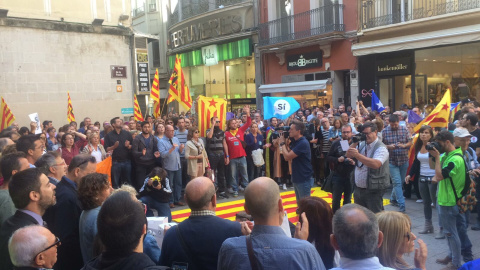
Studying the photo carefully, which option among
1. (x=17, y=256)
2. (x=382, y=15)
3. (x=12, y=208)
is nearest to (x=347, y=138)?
(x=12, y=208)

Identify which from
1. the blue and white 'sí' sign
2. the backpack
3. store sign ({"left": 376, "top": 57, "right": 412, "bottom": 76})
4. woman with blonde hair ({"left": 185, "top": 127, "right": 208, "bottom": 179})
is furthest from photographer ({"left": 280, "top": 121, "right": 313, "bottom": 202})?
store sign ({"left": 376, "top": 57, "right": 412, "bottom": 76})

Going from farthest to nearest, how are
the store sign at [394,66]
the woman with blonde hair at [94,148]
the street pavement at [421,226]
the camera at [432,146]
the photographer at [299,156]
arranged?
the store sign at [394,66]
the woman with blonde hair at [94,148]
the photographer at [299,156]
the street pavement at [421,226]
the camera at [432,146]

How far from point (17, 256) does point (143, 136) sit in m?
6.91

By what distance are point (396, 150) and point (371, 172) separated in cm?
253

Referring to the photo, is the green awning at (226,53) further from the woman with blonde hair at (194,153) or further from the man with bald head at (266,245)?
the man with bald head at (266,245)

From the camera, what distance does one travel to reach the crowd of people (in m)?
2.39

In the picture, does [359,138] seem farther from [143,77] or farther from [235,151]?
[143,77]

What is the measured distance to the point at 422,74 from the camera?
1692 cm

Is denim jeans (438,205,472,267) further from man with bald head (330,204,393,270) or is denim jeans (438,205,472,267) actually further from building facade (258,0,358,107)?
building facade (258,0,358,107)

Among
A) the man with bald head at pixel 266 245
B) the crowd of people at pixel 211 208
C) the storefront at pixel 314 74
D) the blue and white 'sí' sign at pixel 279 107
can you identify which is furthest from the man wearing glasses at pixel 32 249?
the storefront at pixel 314 74

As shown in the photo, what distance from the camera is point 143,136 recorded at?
9.36 m

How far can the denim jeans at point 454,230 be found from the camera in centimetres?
523

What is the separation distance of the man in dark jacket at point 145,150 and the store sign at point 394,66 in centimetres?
1201

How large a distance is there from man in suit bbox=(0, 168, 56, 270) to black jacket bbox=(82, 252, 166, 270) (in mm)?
1261
